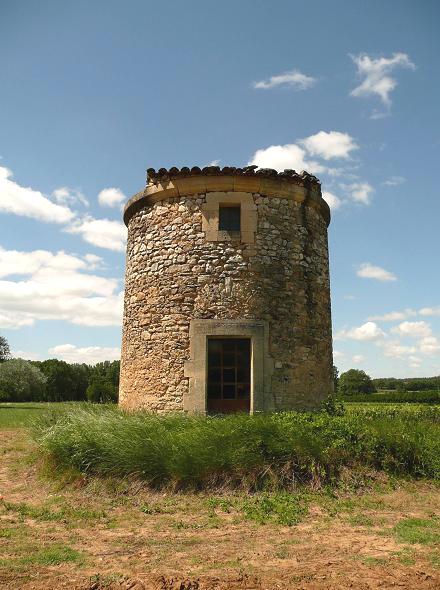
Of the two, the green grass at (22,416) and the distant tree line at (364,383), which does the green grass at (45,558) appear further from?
the distant tree line at (364,383)

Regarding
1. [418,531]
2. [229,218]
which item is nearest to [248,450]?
[418,531]

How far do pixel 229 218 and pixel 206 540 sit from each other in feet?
20.1

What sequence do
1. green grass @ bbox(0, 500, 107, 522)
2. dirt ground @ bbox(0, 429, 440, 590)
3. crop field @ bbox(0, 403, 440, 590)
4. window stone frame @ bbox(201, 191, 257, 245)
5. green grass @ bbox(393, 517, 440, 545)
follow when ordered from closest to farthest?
dirt ground @ bbox(0, 429, 440, 590) < crop field @ bbox(0, 403, 440, 590) < green grass @ bbox(393, 517, 440, 545) < green grass @ bbox(0, 500, 107, 522) < window stone frame @ bbox(201, 191, 257, 245)

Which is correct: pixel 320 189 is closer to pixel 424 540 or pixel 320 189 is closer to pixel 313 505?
pixel 313 505

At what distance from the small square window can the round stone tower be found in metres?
0.02

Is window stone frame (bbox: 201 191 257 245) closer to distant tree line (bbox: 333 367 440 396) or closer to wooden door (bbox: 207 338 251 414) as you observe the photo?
wooden door (bbox: 207 338 251 414)

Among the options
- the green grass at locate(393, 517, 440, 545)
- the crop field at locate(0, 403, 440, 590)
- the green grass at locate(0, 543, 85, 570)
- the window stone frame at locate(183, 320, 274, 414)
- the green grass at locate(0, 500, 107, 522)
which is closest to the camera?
the crop field at locate(0, 403, 440, 590)

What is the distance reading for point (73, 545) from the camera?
14.5ft

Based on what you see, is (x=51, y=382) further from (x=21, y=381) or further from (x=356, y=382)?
(x=356, y=382)

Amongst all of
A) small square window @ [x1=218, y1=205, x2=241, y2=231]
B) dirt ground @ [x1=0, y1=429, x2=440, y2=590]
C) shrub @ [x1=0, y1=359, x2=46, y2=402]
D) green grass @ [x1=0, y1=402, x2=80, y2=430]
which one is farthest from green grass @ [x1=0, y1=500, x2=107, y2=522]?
shrub @ [x1=0, y1=359, x2=46, y2=402]

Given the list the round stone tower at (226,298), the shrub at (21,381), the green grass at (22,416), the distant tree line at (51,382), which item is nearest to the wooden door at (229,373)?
the round stone tower at (226,298)

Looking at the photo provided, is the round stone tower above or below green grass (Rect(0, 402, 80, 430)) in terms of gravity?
above

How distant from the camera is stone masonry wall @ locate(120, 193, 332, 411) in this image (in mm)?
8758

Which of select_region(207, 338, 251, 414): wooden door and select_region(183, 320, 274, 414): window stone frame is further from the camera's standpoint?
select_region(207, 338, 251, 414): wooden door
